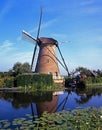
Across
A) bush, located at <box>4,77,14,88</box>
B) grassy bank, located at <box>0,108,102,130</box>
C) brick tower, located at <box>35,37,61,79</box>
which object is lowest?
grassy bank, located at <box>0,108,102,130</box>

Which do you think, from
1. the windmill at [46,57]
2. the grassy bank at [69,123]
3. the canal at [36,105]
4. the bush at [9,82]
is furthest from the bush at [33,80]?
the grassy bank at [69,123]

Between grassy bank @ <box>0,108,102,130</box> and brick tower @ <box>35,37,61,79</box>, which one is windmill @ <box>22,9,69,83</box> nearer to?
brick tower @ <box>35,37,61,79</box>

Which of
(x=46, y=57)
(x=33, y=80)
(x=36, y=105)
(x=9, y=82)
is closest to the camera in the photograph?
(x=36, y=105)

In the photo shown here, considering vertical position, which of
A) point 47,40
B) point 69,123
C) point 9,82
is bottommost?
point 69,123

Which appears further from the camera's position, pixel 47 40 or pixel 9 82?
pixel 47 40

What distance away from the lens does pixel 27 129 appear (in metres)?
7.34

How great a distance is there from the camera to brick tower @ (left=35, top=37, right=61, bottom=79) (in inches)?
1430

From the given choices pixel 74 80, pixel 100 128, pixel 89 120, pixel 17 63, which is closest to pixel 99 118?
pixel 89 120

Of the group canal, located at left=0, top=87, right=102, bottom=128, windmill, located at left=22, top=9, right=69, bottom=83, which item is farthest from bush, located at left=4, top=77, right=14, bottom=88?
canal, located at left=0, top=87, right=102, bottom=128

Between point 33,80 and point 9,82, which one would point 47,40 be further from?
point 9,82

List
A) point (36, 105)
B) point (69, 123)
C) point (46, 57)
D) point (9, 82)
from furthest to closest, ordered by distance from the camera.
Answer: point (46, 57) → point (9, 82) → point (36, 105) → point (69, 123)

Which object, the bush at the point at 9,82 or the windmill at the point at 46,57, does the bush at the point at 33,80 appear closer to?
the bush at the point at 9,82

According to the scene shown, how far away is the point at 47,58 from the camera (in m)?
36.5

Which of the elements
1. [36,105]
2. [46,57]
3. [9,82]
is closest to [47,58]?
[46,57]
